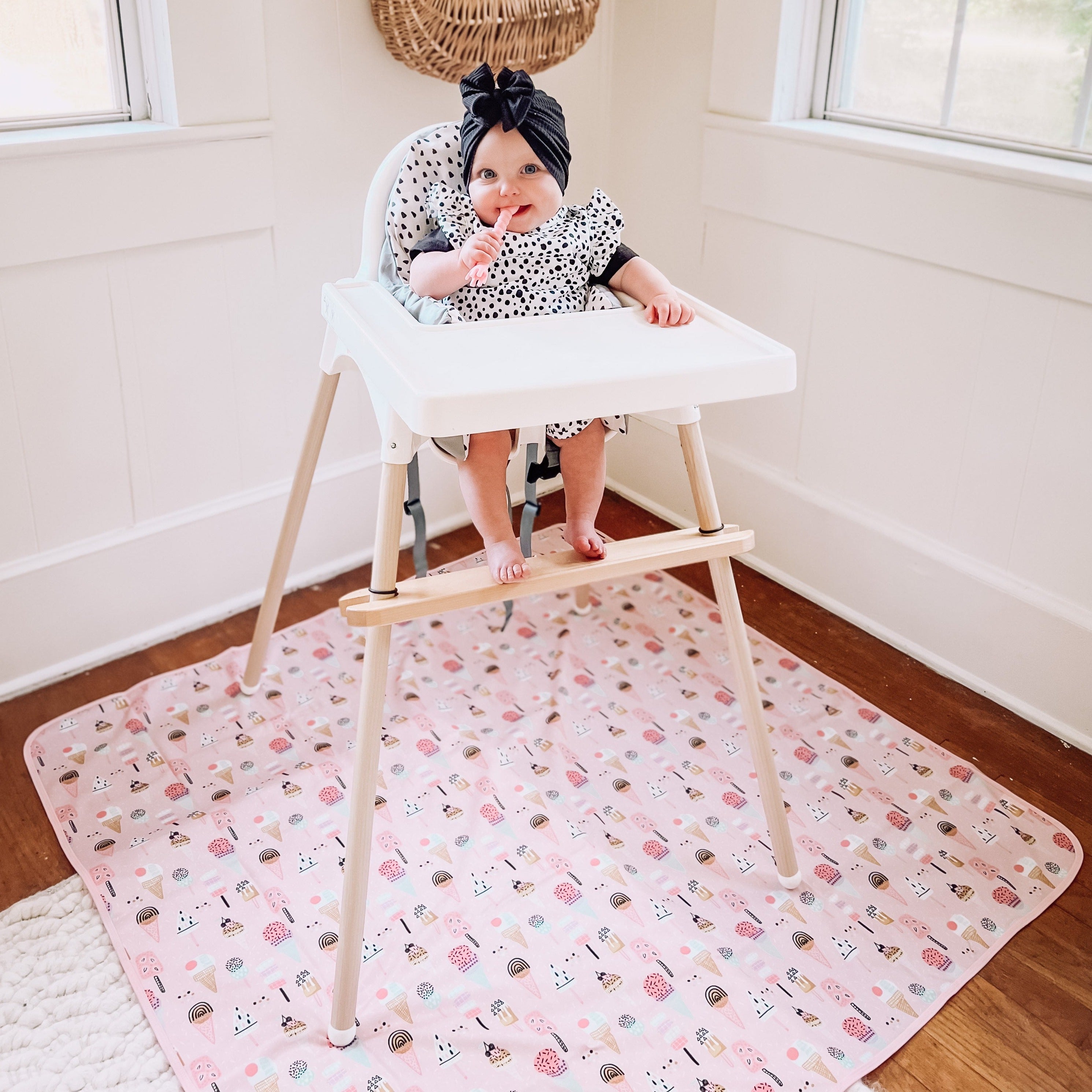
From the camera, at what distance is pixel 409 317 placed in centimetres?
127

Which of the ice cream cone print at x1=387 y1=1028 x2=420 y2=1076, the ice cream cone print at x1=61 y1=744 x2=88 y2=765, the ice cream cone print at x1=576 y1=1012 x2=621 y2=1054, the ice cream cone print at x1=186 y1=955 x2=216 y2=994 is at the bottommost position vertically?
the ice cream cone print at x1=387 y1=1028 x2=420 y2=1076

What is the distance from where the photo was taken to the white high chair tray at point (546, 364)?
1084mm

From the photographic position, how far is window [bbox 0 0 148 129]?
1592 millimetres

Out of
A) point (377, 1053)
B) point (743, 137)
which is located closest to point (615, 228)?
point (743, 137)

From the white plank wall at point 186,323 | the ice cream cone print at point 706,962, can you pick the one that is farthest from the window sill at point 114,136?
the ice cream cone print at point 706,962

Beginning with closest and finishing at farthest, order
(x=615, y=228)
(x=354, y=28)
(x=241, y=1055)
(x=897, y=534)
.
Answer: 1. (x=241, y=1055)
2. (x=615, y=228)
3. (x=354, y=28)
4. (x=897, y=534)

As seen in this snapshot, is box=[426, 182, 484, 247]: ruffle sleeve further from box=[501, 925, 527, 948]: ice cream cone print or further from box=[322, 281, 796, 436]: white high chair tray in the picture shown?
box=[501, 925, 527, 948]: ice cream cone print

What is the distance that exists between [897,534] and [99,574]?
54.5 inches

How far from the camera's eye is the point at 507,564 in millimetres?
1241

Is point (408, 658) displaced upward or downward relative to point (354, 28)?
downward

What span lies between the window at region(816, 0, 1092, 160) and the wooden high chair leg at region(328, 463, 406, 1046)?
3.74 ft

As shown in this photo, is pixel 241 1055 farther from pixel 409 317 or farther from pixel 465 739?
pixel 409 317

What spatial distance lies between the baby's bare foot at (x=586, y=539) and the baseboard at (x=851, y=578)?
0.83m

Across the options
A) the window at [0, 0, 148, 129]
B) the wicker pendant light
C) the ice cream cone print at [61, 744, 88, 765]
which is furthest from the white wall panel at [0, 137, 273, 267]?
the ice cream cone print at [61, 744, 88, 765]
